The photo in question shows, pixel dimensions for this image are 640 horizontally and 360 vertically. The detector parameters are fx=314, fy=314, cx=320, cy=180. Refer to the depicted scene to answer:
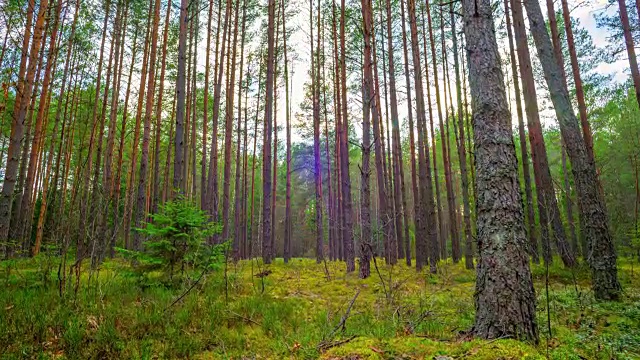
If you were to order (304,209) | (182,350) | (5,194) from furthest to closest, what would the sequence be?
(304,209) → (5,194) → (182,350)

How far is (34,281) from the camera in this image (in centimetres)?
496

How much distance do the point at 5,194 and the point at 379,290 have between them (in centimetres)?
816

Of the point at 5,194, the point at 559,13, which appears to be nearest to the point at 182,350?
the point at 5,194

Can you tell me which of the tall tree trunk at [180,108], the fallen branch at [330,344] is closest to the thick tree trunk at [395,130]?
the tall tree trunk at [180,108]

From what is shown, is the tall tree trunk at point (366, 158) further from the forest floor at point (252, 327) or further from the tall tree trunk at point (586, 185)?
the tall tree trunk at point (586, 185)

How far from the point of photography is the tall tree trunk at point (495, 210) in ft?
9.07

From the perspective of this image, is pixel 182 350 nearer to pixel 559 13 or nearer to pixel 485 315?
pixel 485 315

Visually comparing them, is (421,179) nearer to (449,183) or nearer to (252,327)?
(449,183)

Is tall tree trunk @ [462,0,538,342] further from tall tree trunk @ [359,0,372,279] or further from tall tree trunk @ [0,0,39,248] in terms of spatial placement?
tall tree trunk @ [0,0,39,248]

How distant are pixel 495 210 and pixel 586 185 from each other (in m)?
4.45

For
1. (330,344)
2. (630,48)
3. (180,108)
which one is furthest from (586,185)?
(180,108)

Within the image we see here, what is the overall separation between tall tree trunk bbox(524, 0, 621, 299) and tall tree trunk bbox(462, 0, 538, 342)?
404 centimetres

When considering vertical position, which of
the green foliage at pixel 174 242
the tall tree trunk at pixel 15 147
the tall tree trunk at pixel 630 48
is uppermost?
the tall tree trunk at pixel 630 48

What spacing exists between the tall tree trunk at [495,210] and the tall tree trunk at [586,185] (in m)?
4.04
